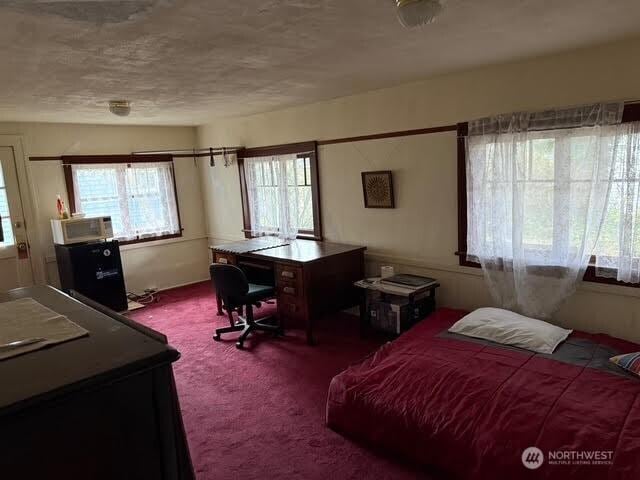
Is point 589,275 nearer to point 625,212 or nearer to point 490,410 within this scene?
point 625,212

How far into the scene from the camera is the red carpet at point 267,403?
7.54 ft

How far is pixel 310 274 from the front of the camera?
3.71m

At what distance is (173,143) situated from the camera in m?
5.84

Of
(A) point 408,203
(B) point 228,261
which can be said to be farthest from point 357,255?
(B) point 228,261

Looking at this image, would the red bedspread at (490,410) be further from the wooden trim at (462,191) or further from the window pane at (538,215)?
the wooden trim at (462,191)

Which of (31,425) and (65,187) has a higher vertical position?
(65,187)

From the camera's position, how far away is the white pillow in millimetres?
2682

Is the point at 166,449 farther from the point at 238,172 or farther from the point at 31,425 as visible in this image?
the point at 238,172

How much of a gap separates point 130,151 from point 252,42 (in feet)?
12.3

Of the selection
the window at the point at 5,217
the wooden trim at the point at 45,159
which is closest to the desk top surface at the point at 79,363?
the window at the point at 5,217

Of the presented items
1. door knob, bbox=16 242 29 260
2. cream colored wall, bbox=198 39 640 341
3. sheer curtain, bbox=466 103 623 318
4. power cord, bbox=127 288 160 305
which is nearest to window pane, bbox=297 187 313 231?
cream colored wall, bbox=198 39 640 341

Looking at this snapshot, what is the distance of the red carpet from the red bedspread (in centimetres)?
19

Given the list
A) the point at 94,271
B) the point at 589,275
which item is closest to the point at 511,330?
the point at 589,275

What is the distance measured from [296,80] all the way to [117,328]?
8.74ft
